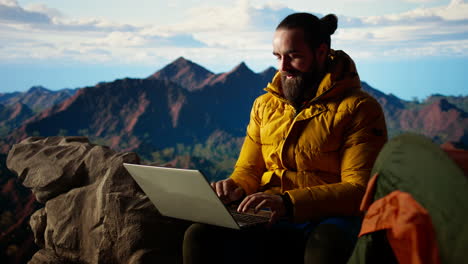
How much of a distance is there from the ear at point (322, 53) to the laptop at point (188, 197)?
70 centimetres

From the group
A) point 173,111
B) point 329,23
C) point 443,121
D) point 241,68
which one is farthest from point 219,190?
point 241,68

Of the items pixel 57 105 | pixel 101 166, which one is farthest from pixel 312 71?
pixel 57 105

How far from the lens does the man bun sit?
2125 mm

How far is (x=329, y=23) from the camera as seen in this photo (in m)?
2.15

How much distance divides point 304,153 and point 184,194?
0.55m

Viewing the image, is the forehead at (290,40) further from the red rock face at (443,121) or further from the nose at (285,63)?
the red rock face at (443,121)

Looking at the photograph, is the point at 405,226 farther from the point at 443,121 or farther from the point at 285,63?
the point at 443,121

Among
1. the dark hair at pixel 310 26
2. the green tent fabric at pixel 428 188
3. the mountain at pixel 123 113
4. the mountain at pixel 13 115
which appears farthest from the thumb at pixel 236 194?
the mountain at pixel 123 113

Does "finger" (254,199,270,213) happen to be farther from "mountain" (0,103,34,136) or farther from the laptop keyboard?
"mountain" (0,103,34,136)

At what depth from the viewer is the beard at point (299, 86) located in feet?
6.94

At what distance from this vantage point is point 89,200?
309cm

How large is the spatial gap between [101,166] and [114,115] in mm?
33847

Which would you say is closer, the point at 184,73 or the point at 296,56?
the point at 296,56

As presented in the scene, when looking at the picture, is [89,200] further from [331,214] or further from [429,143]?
[429,143]
